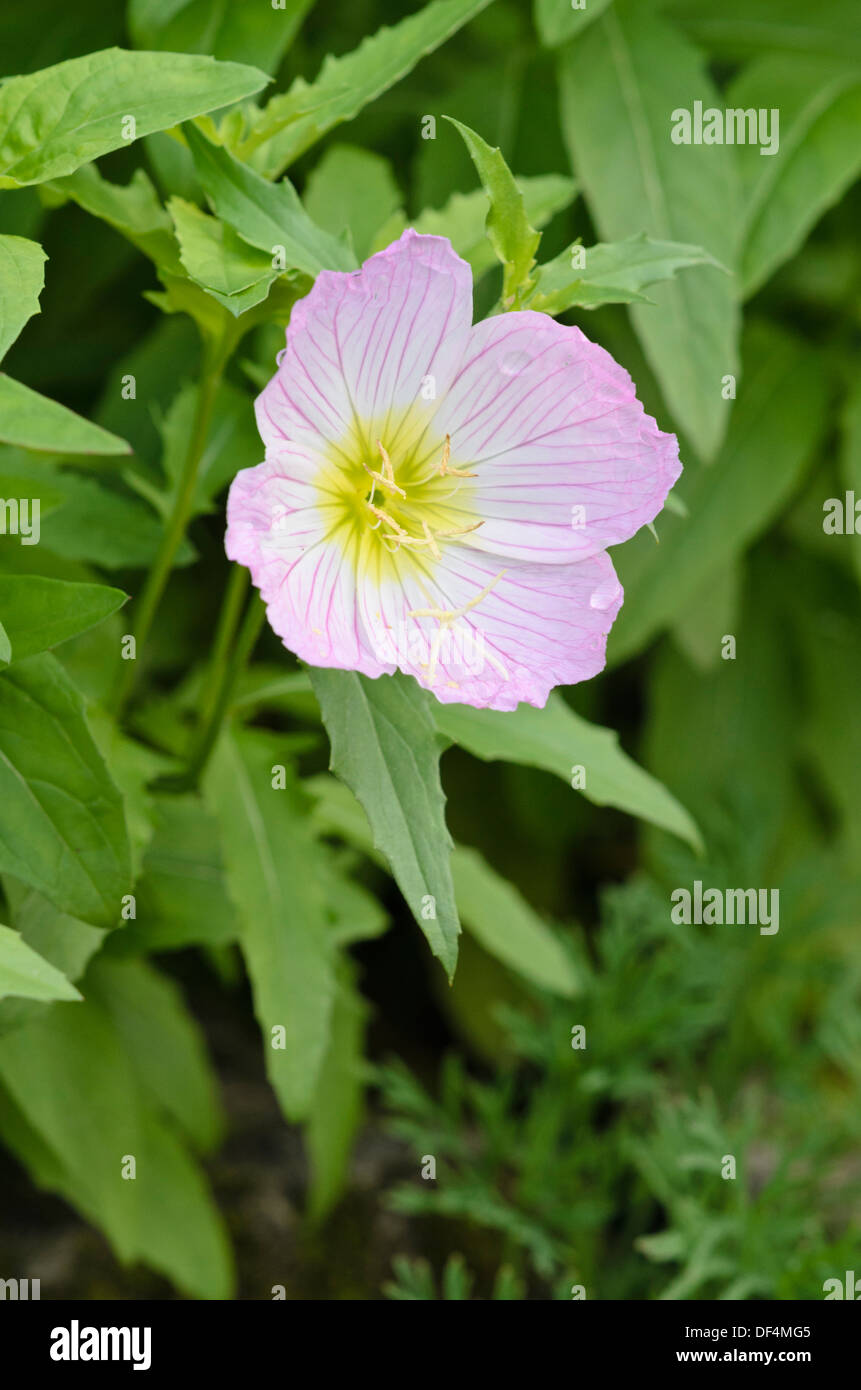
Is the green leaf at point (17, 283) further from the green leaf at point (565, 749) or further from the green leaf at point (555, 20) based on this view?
the green leaf at point (555, 20)

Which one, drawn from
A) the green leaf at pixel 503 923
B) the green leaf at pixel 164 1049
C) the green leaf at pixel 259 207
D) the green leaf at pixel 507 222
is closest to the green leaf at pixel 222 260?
the green leaf at pixel 259 207

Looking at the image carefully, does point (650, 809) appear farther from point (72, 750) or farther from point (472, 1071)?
point (472, 1071)

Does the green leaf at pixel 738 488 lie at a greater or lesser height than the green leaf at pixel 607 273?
greater

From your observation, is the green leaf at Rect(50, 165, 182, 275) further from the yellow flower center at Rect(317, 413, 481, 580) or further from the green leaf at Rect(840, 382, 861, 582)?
the green leaf at Rect(840, 382, 861, 582)

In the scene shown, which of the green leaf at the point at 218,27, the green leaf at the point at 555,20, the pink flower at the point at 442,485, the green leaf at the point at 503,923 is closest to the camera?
the pink flower at the point at 442,485

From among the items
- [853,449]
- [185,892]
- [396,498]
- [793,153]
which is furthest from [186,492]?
[853,449]

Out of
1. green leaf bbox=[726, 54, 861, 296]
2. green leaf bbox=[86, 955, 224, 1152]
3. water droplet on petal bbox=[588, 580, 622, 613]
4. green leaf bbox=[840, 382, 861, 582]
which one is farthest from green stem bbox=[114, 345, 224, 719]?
green leaf bbox=[840, 382, 861, 582]
